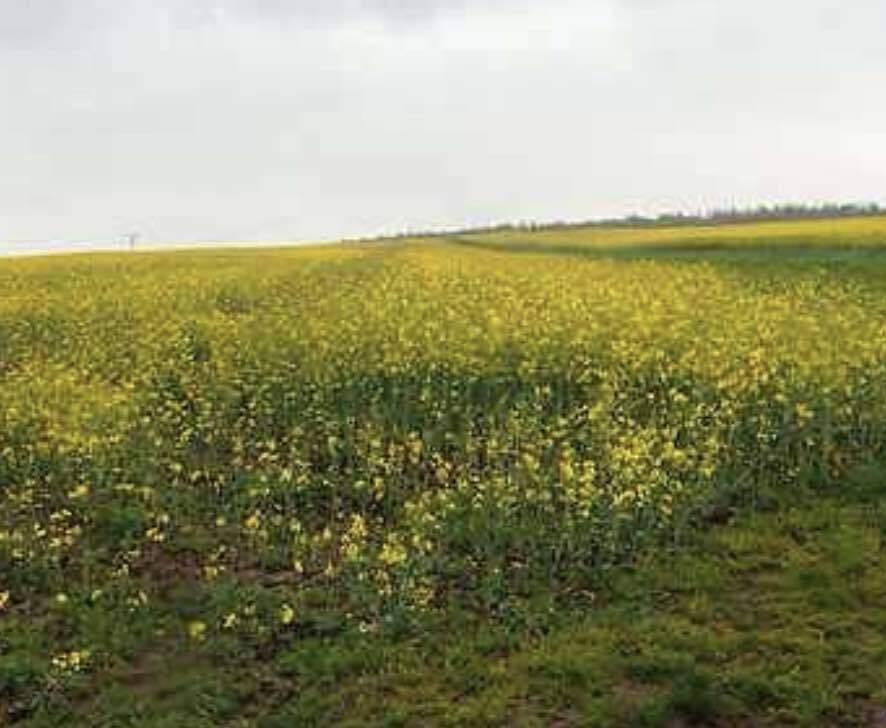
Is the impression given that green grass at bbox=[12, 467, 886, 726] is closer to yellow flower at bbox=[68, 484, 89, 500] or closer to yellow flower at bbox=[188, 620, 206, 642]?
yellow flower at bbox=[188, 620, 206, 642]

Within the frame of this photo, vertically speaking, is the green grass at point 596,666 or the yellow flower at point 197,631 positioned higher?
the yellow flower at point 197,631

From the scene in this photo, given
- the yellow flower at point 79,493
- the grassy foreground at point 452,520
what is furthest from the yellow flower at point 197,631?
the yellow flower at point 79,493

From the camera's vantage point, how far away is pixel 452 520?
679 inches

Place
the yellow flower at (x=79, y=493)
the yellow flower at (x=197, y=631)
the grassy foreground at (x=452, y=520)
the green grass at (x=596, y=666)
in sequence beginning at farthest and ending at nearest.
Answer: the yellow flower at (x=79, y=493) → the yellow flower at (x=197, y=631) → the grassy foreground at (x=452, y=520) → the green grass at (x=596, y=666)

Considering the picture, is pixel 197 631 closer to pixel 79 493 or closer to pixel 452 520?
pixel 79 493

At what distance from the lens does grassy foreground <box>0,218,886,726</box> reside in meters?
13.5

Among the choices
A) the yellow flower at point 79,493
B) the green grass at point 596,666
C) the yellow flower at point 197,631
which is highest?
the yellow flower at point 79,493

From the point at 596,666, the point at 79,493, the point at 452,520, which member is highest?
the point at 79,493

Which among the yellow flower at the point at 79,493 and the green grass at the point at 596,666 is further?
the yellow flower at the point at 79,493

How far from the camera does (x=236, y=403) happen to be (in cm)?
2275

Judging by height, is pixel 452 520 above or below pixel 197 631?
above

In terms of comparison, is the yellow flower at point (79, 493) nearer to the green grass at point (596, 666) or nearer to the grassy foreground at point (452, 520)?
the grassy foreground at point (452, 520)

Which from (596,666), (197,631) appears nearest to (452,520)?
(197,631)

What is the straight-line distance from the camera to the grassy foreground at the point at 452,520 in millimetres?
13531
